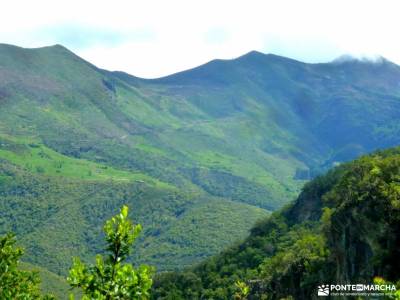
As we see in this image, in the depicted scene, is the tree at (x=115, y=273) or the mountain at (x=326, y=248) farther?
the mountain at (x=326, y=248)

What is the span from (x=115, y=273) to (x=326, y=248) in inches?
2725

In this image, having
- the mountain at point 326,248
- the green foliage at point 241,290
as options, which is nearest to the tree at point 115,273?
the mountain at point 326,248

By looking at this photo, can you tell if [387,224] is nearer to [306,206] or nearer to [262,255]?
[262,255]

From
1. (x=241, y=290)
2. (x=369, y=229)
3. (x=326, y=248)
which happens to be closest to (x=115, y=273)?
(x=369, y=229)

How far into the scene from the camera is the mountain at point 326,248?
62025mm

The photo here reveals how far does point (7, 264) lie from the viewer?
1559 inches

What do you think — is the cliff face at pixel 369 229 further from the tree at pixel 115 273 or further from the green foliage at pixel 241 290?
the tree at pixel 115 273

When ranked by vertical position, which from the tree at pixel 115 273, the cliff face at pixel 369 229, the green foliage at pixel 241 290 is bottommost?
the green foliage at pixel 241 290

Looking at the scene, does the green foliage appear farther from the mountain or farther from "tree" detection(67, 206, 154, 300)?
"tree" detection(67, 206, 154, 300)

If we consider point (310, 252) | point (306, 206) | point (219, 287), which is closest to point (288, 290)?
point (310, 252)

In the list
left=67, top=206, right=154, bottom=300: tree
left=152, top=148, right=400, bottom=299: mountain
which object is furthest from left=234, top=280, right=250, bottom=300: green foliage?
left=67, top=206, right=154, bottom=300: tree

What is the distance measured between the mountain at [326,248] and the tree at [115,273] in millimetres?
10132

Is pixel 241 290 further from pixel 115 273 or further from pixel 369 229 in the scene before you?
pixel 115 273

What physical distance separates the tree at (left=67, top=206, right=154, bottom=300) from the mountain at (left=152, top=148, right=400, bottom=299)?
1013 centimetres
